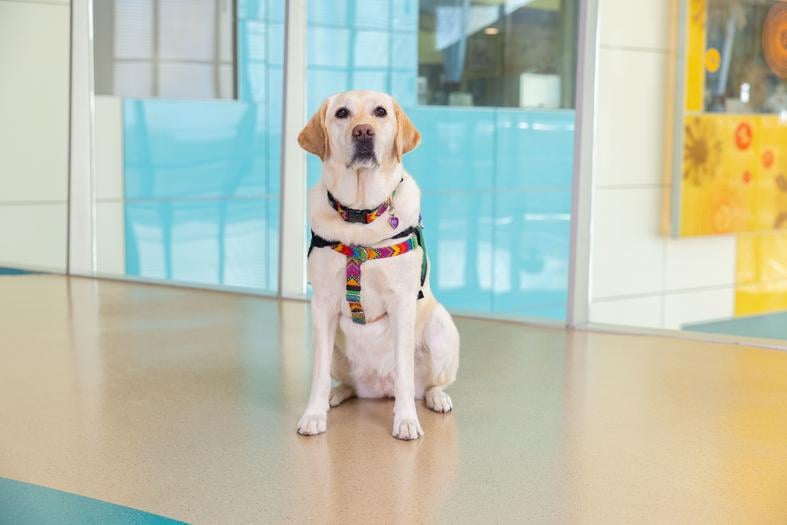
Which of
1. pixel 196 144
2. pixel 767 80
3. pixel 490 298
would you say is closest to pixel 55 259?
pixel 196 144

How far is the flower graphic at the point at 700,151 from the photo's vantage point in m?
4.98

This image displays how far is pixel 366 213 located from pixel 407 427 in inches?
24.8

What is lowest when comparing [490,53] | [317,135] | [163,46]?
[317,135]

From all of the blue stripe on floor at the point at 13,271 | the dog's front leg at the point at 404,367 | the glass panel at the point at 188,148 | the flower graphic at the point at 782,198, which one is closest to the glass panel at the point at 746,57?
the flower graphic at the point at 782,198

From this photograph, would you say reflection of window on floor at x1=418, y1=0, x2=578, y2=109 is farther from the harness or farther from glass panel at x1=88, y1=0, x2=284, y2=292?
the harness

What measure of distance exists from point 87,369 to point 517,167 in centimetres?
330

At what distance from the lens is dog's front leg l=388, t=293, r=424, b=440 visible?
2.84m

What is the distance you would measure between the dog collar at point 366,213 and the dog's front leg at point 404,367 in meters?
0.23

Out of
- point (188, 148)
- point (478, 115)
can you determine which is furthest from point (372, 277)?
point (188, 148)

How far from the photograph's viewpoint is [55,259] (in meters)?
6.76

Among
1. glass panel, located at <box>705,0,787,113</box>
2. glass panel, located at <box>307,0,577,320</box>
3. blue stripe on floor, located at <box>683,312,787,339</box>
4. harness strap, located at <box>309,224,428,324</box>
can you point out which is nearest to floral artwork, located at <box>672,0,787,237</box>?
glass panel, located at <box>705,0,787,113</box>

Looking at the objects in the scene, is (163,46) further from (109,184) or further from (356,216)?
(356,216)

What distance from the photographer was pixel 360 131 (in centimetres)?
271

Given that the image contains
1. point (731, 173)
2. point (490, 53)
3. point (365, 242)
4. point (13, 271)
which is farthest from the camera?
point (13, 271)
